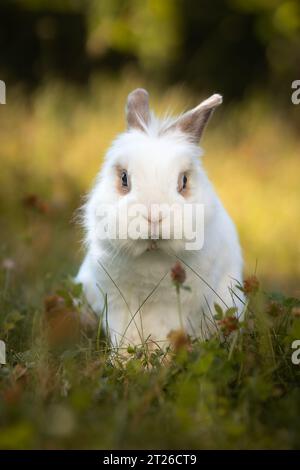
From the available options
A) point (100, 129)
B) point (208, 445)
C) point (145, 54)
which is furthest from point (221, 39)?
point (208, 445)

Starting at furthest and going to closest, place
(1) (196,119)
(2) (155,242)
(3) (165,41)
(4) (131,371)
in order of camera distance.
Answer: (3) (165,41)
(1) (196,119)
(2) (155,242)
(4) (131,371)

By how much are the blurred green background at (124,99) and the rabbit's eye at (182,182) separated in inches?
61.3

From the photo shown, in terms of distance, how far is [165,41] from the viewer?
1265cm

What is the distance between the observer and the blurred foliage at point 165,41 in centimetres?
1213

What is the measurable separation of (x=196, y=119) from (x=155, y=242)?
2.58 feet

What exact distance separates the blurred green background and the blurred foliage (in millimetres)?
22

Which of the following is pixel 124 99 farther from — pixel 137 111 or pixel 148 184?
pixel 148 184

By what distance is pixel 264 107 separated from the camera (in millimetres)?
12062

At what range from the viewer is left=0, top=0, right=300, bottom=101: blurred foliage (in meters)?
12.1

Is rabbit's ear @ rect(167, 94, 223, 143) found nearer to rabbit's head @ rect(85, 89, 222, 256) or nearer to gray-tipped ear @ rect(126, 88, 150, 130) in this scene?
rabbit's head @ rect(85, 89, 222, 256)

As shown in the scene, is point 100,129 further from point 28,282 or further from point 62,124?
point 28,282

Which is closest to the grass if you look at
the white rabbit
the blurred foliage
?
the white rabbit

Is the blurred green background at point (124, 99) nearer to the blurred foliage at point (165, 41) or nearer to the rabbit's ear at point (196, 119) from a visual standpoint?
the blurred foliage at point (165, 41)

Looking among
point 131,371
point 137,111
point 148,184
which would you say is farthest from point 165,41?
point 131,371
